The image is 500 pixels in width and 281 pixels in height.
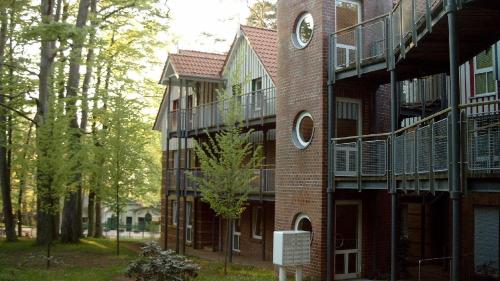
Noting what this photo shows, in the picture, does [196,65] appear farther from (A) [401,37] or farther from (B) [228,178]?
(A) [401,37]

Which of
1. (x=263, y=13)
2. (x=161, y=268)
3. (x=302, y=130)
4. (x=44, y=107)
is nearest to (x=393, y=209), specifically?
(x=302, y=130)

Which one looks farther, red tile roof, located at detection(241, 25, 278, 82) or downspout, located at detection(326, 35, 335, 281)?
red tile roof, located at detection(241, 25, 278, 82)

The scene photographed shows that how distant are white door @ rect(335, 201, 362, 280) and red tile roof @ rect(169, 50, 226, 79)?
11.0m

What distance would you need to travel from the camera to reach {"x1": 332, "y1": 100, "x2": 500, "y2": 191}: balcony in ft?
30.1

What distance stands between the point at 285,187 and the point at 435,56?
6.24 meters

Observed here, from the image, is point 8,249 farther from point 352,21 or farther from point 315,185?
point 352,21

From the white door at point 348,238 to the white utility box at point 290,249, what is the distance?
8.19ft

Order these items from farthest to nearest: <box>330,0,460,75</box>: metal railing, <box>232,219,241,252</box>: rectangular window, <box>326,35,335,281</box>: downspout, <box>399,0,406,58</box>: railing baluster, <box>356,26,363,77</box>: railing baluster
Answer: <box>232,219,241,252</box>: rectangular window → <box>326,35,335,281</box>: downspout → <box>356,26,363,77</box>: railing baluster → <box>399,0,406,58</box>: railing baluster → <box>330,0,460,75</box>: metal railing

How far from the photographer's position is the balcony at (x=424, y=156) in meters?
9.16

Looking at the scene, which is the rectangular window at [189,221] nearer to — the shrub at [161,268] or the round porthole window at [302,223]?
the round porthole window at [302,223]

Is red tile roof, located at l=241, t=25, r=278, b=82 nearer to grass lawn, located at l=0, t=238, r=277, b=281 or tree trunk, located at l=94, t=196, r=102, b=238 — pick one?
grass lawn, located at l=0, t=238, r=277, b=281

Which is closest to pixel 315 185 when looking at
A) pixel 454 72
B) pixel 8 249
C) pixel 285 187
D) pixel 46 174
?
pixel 285 187

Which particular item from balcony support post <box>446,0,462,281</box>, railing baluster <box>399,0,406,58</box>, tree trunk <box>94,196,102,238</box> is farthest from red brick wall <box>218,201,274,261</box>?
tree trunk <box>94,196,102,238</box>

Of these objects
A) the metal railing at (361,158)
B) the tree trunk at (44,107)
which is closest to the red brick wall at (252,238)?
the metal railing at (361,158)
